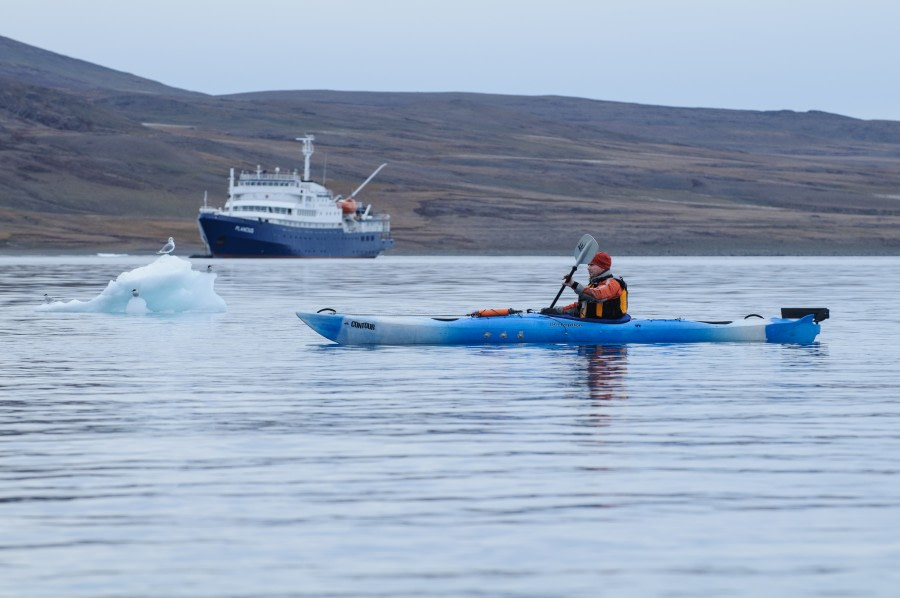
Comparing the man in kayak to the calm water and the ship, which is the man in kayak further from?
the ship

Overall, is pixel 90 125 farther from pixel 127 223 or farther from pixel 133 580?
pixel 133 580

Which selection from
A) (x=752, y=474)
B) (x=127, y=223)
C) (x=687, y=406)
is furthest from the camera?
(x=127, y=223)

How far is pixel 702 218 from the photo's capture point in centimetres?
13325

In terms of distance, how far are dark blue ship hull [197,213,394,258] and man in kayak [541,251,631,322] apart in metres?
73.7

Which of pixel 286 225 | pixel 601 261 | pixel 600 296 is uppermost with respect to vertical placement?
pixel 601 261

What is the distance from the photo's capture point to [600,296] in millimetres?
26625

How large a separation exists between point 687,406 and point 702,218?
380 ft

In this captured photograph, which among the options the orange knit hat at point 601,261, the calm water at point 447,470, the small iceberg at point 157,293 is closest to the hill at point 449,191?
the small iceberg at point 157,293

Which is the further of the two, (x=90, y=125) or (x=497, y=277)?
(x=90, y=125)

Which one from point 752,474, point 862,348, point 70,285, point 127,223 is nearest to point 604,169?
point 127,223

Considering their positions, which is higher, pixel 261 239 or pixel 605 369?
pixel 261 239

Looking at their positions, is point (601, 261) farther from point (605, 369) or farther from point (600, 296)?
point (605, 369)

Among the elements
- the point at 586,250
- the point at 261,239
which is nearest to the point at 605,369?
the point at 586,250

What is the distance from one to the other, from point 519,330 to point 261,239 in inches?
2922
